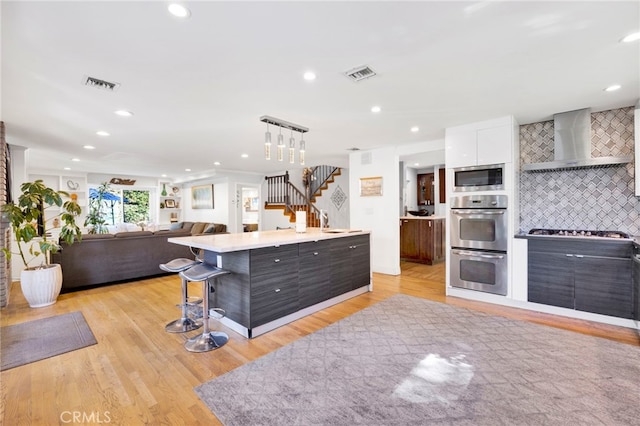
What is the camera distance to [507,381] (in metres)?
2.06

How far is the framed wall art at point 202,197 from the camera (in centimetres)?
952

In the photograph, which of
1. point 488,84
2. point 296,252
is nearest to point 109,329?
point 296,252

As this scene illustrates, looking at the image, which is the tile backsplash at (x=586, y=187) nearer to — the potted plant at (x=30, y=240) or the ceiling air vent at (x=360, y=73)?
the ceiling air vent at (x=360, y=73)

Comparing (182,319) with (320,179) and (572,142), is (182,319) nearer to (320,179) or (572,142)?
(572,142)

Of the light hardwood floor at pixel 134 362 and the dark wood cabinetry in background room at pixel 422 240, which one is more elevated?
the dark wood cabinetry in background room at pixel 422 240

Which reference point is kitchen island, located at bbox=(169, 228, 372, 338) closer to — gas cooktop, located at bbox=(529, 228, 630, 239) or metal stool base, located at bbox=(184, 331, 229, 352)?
metal stool base, located at bbox=(184, 331, 229, 352)

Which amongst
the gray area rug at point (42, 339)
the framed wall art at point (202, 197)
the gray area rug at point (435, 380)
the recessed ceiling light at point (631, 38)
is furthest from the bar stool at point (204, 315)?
the framed wall art at point (202, 197)

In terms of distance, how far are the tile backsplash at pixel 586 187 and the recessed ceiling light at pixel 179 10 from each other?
4.37 metres

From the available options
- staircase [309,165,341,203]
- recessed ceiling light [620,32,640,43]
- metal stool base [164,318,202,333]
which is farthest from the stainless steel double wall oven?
staircase [309,165,341,203]

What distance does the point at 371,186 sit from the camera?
5.54 metres

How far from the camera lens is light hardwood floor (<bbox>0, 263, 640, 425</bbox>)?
1.77m

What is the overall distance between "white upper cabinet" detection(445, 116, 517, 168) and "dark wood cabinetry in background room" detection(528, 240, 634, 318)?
1.20 m

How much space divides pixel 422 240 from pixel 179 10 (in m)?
5.87

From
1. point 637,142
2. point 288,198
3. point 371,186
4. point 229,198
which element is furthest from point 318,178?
point 637,142
